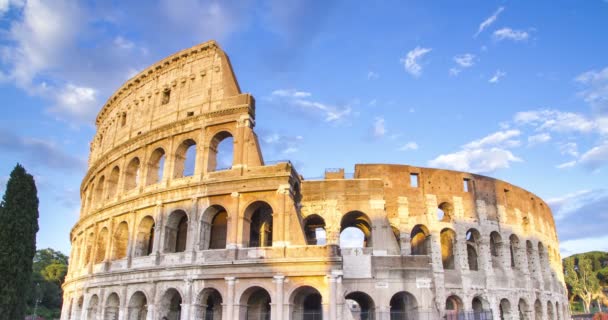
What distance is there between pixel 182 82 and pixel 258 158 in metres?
7.27

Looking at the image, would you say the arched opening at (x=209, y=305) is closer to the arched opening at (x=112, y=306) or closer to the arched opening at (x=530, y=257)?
the arched opening at (x=112, y=306)

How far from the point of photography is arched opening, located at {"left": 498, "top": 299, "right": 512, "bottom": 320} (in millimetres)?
25641

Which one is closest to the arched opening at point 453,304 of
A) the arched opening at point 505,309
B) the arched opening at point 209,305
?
the arched opening at point 505,309

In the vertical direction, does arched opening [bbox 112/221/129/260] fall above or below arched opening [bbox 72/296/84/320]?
above

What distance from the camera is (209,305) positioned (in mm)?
21141

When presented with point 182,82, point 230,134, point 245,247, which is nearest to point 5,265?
point 245,247

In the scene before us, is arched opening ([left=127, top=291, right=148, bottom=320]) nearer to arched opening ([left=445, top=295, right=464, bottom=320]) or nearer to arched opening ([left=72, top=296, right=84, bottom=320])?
arched opening ([left=72, top=296, right=84, bottom=320])

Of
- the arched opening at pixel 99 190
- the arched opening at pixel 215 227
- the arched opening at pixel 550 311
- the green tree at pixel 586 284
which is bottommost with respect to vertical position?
the arched opening at pixel 550 311

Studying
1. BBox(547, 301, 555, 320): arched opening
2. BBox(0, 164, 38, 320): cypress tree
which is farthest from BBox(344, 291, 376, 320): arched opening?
BBox(547, 301, 555, 320): arched opening

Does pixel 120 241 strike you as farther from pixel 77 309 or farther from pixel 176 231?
pixel 77 309

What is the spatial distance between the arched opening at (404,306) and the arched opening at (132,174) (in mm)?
15254

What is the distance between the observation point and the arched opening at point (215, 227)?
20375mm

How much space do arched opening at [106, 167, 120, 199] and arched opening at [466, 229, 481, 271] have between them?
825 inches

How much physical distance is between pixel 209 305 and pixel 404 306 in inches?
371
